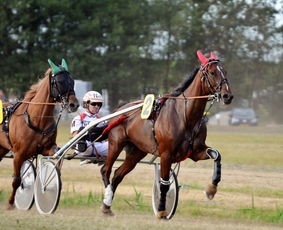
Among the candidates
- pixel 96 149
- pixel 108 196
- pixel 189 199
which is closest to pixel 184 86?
pixel 108 196

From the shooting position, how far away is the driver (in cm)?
1181

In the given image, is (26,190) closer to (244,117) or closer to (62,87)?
(62,87)

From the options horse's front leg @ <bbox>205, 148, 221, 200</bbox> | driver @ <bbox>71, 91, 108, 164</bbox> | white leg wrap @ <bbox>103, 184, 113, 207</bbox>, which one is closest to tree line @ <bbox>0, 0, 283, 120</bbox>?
driver @ <bbox>71, 91, 108, 164</bbox>

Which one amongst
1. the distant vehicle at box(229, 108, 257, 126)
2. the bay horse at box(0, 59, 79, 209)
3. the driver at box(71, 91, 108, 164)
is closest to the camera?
the bay horse at box(0, 59, 79, 209)

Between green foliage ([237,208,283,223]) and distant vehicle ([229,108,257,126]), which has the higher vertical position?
distant vehicle ([229,108,257,126])

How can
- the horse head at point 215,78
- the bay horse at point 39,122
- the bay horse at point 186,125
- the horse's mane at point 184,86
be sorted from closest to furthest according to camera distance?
the horse head at point 215,78, the bay horse at point 186,125, the horse's mane at point 184,86, the bay horse at point 39,122

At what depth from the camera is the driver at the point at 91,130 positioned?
38.8 ft

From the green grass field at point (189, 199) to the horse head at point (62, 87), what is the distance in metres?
1.44

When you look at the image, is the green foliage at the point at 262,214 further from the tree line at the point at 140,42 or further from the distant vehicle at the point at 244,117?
the distant vehicle at the point at 244,117

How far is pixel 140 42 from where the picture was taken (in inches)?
2082

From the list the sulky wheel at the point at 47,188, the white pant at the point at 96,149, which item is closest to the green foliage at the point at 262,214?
the white pant at the point at 96,149

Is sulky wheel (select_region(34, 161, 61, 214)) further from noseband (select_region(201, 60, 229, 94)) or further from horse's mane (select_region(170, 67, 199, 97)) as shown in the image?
noseband (select_region(201, 60, 229, 94))

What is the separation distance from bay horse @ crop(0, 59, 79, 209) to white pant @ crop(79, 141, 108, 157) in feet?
1.44

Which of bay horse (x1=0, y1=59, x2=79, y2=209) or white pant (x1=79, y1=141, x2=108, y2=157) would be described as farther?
white pant (x1=79, y1=141, x2=108, y2=157)
